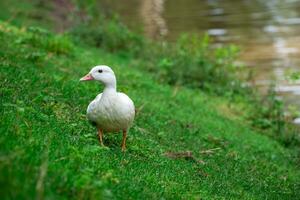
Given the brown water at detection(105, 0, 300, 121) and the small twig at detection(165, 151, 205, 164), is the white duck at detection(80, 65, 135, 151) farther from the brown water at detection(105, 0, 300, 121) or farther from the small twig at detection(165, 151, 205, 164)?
the brown water at detection(105, 0, 300, 121)

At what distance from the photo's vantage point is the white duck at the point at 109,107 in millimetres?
8219

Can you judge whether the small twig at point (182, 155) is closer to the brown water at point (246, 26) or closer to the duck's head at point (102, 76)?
the duck's head at point (102, 76)

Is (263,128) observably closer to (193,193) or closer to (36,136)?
(193,193)

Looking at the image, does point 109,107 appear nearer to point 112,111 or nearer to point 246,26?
point 112,111

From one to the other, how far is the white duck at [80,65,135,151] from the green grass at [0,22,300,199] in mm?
343

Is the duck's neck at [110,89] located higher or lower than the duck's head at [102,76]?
lower

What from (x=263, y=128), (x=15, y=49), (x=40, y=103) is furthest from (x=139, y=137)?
(x=263, y=128)

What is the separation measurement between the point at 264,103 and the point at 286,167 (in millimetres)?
6865

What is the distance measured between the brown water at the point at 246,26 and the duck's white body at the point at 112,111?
39.1ft

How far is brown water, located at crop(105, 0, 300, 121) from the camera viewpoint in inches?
964

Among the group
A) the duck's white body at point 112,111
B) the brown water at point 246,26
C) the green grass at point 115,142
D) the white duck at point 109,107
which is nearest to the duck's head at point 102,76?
the white duck at point 109,107

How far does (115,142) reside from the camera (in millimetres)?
9289

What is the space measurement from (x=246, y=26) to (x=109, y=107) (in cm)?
2698

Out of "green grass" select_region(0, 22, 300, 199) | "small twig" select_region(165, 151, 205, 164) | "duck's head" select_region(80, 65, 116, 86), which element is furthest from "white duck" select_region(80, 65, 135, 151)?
"small twig" select_region(165, 151, 205, 164)
